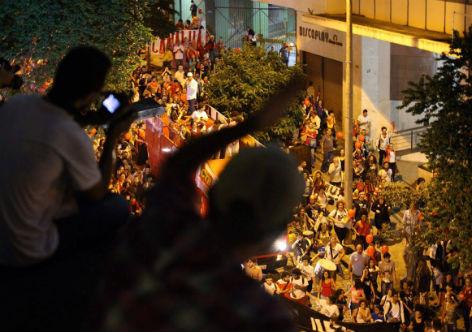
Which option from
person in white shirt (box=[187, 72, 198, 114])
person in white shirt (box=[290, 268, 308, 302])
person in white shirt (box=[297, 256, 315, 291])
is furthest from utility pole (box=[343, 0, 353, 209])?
person in white shirt (box=[187, 72, 198, 114])

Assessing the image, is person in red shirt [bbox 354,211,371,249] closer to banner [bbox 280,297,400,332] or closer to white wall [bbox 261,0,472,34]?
banner [bbox 280,297,400,332]

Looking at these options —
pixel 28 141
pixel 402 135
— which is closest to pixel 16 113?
pixel 28 141

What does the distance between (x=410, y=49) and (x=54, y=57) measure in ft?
47.0

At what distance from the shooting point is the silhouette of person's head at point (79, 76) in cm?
307

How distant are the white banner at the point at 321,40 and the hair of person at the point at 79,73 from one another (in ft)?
77.8

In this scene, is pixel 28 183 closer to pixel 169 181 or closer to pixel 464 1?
pixel 169 181

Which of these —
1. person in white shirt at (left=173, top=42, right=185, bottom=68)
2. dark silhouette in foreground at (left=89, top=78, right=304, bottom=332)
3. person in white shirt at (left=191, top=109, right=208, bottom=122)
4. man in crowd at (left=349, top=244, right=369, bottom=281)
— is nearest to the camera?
dark silhouette in foreground at (left=89, top=78, right=304, bottom=332)

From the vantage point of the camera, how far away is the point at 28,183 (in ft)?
9.19

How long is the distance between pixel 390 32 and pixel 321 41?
16.6ft

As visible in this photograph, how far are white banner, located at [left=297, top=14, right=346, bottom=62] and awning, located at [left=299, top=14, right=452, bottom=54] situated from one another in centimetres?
37

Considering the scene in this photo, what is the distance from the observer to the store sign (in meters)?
26.9

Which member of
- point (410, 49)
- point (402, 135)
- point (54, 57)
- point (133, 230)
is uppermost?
point (133, 230)

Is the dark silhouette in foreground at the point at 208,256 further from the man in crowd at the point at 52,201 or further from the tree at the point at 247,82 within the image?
the tree at the point at 247,82

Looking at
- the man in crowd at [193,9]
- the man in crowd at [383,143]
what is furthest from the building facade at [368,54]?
the man in crowd at [193,9]
